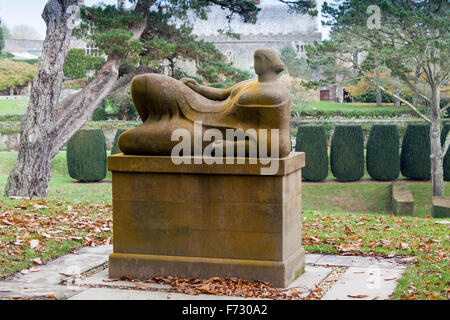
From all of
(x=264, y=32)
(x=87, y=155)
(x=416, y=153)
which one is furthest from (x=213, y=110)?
(x=264, y=32)

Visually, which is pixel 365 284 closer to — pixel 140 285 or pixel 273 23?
pixel 140 285

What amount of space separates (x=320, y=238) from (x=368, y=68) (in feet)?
A: 46.9

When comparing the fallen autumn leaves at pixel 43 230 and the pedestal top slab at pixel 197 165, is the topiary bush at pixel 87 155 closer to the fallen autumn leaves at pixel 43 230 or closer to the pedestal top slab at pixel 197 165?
the fallen autumn leaves at pixel 43 230

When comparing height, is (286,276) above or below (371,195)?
above

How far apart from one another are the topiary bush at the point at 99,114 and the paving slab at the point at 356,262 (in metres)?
25.4

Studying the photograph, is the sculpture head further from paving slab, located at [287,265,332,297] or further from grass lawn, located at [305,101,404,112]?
grass lawn, located at [305,101,404,112]

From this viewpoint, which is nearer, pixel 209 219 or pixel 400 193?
pixel 209 219

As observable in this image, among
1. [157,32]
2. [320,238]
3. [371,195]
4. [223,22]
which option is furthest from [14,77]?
[320,238]

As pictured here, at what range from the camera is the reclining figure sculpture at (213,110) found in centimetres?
490

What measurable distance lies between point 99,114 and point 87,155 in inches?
442

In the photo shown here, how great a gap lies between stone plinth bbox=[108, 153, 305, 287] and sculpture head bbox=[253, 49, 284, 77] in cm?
78

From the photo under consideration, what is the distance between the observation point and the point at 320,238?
707cm

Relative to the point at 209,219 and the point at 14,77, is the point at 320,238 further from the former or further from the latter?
the point at 14,77

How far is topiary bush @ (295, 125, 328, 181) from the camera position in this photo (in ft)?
61.6
